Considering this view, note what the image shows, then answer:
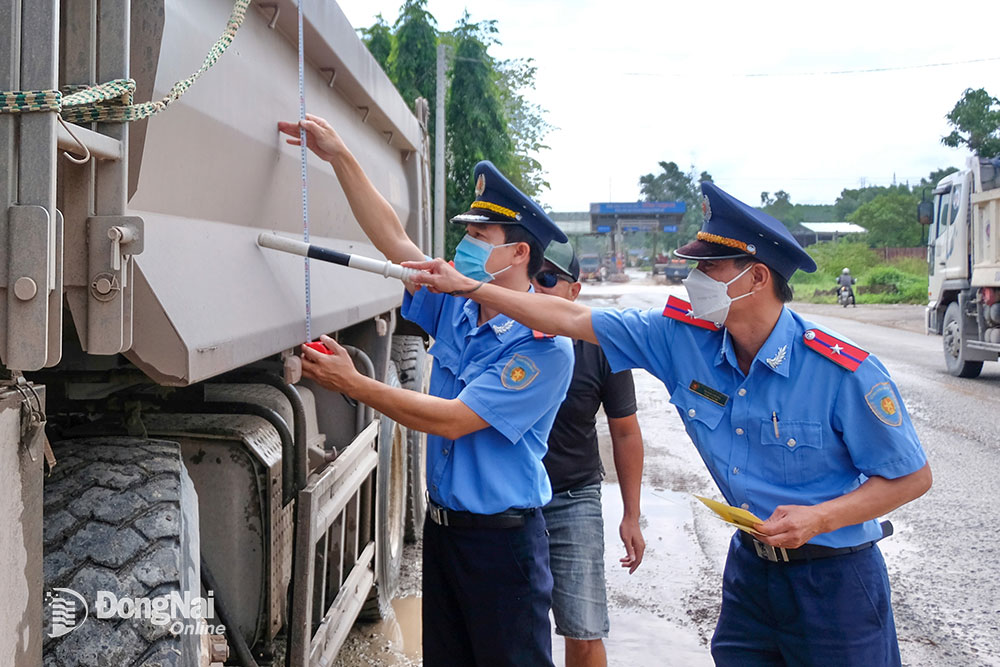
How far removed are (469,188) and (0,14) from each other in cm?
1539

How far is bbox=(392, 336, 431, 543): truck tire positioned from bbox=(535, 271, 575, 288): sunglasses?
4.63 feet

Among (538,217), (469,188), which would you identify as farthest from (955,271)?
(538,217)

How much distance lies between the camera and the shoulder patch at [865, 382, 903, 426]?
7.58 ft

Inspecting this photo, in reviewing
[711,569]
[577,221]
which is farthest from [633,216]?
[711,569]

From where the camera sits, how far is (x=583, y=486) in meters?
3.56

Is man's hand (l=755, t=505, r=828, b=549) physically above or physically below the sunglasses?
below

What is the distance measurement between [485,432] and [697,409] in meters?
0.62

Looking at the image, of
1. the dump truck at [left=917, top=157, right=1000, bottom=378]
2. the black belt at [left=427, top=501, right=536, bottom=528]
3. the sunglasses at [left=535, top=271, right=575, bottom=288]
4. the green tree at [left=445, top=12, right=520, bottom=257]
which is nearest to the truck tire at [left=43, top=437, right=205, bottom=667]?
the black belt at [left=427, top=501, right=536, bottom=528]

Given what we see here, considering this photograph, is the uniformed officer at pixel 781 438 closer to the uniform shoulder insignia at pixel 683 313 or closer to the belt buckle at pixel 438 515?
the uniform shoulder insignia at pixel 683 313

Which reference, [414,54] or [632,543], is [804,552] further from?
[414,54]

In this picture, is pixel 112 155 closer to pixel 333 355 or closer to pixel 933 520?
pixel 333 355

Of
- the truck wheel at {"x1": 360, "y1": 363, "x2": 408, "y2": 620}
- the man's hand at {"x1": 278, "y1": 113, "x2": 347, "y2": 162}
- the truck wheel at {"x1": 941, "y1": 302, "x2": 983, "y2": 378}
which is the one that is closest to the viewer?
the man's hand at {"x1": 278, "y1": 113, "x2": 347, "y2": 162}

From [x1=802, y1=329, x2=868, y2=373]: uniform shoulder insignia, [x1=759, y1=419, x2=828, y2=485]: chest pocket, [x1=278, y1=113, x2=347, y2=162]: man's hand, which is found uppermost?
[x1=278, y1=113, x2=347, y2=162]: man's hand

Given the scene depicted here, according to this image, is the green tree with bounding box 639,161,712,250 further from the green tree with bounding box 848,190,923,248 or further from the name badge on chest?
the name badge on chest
